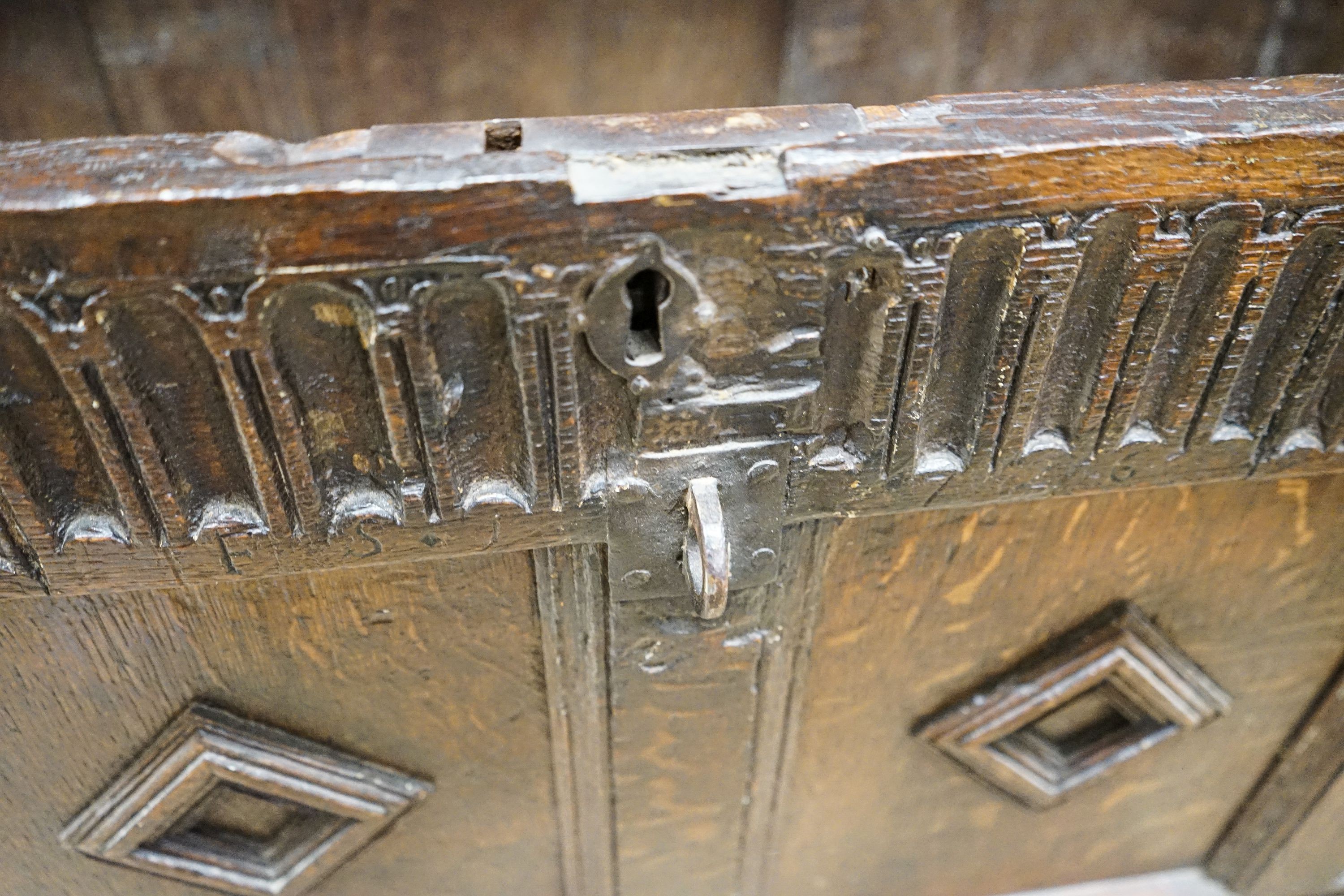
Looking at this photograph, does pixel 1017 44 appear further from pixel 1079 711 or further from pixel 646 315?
pixel 646 315

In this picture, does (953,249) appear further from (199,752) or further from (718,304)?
(199,752)

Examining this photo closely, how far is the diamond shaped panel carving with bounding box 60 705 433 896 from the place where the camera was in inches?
29.7

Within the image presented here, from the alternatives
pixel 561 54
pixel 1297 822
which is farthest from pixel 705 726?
pixel 561 54

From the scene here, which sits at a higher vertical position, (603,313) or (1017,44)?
(1017,44)

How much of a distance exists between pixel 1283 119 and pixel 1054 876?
979 mm

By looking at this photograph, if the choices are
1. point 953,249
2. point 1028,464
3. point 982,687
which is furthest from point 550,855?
point 953,249

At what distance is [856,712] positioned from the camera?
878 millimetres

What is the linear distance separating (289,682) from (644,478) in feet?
1.13

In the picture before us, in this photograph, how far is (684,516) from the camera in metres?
0.63

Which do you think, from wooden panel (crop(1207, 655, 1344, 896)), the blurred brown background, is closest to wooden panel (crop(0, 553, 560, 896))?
wooden panel (crop(1207, 655, 1344, 896))

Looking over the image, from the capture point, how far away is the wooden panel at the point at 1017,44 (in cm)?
131

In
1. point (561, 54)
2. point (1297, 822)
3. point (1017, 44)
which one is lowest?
point (1297, 822)

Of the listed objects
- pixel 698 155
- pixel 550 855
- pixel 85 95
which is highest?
pixel 85 95

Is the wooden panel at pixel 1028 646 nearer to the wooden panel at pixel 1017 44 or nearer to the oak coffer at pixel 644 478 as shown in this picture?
the oak coffer at pixel 644 478
